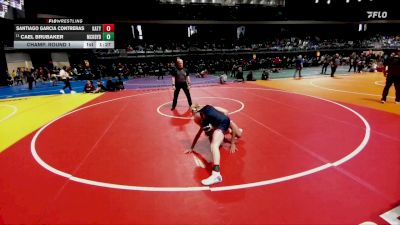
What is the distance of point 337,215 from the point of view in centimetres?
319

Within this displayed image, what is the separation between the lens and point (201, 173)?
4473 mm

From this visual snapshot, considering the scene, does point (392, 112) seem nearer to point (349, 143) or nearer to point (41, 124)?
point (349, 143)

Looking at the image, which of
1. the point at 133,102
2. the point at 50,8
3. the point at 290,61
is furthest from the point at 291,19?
the point at 133,102

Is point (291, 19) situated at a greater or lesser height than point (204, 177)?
greater

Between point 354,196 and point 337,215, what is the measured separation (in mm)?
592
